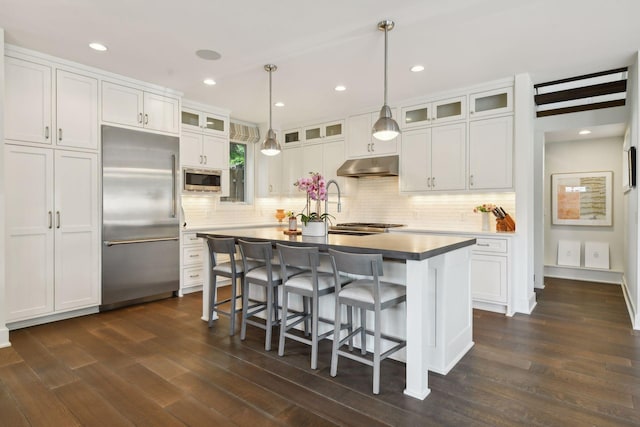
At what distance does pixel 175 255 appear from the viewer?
15.1 ft

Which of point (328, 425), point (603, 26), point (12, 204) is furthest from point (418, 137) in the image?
point (12, 204)

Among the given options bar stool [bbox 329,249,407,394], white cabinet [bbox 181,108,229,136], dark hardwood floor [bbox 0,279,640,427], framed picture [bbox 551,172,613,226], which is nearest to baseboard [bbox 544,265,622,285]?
framed picture [bbox 551,172,613,226]

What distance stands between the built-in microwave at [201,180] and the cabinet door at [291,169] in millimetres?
1373

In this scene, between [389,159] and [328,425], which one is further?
[389,159]

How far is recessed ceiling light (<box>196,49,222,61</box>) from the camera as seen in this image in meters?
3.49

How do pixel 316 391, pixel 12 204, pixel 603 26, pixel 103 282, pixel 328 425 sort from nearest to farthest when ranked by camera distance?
pixel 328 425
pixel 316 391
pixel 603 26
pixel 12 204
pixel 103 282

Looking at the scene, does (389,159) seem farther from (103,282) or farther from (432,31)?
(103,282)

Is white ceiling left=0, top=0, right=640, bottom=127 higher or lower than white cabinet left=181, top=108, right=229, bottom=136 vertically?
higher

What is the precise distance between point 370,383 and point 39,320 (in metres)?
3.42

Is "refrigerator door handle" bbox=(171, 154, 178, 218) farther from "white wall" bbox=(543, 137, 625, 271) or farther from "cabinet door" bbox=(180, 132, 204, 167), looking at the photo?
"white wall" bbox=(543, 137, 625, 271)

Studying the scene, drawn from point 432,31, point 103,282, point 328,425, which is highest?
point 432,31

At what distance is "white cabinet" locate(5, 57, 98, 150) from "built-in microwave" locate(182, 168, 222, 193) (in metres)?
1.26

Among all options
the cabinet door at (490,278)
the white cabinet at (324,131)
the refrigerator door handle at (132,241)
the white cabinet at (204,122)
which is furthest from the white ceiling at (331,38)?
the cabinet door at (490,278)

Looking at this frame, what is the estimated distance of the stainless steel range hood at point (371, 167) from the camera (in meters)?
5.02
